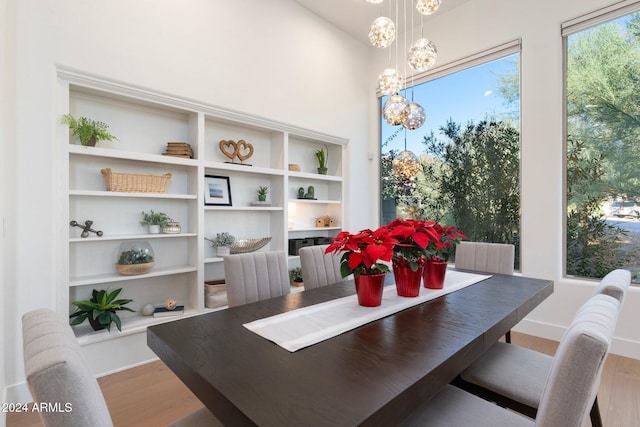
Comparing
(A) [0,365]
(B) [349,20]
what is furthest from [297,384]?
(B) [349,20]

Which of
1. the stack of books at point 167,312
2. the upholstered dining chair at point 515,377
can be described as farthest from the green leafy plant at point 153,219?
the upholstered dining chair at point 515,377

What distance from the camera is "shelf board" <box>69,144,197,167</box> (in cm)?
228

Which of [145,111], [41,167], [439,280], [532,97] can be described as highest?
[532,97]

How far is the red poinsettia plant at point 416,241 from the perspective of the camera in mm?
1490

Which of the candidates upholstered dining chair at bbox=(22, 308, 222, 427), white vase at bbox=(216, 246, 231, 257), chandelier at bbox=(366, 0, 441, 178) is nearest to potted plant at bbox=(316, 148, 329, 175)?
white vase at bbox=(216, 246, 231, 257)

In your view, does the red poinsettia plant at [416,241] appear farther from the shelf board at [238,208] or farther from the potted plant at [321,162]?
the potted plant at [321,162]

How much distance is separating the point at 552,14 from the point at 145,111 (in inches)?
155

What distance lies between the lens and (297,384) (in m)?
0.85

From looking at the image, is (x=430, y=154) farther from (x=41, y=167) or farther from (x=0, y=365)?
(x=0, y=365)

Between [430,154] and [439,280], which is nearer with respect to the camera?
[439,280]

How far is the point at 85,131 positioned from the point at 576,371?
115 inches

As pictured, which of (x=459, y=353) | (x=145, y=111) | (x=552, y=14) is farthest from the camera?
(x=552, y=14)

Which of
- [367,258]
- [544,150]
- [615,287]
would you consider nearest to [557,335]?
[544,150]

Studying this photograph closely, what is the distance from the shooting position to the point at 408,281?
5.42ft
